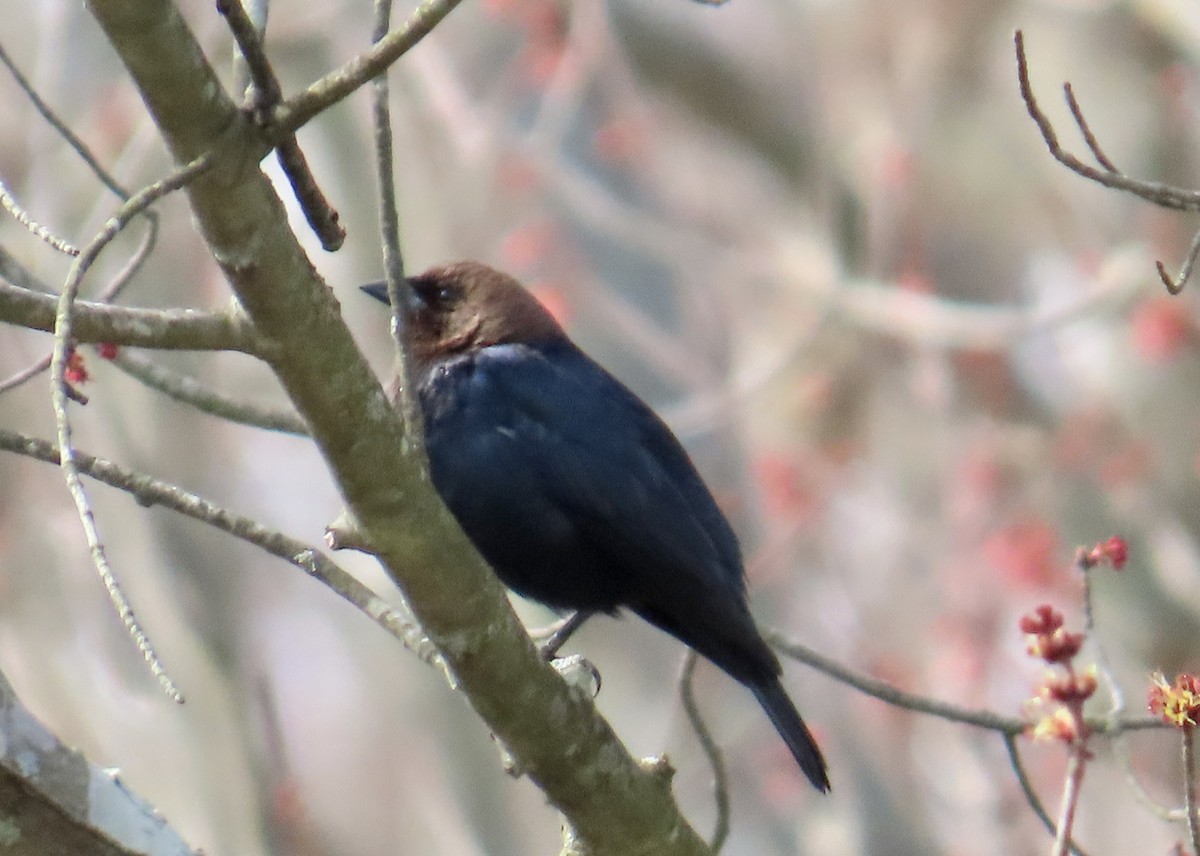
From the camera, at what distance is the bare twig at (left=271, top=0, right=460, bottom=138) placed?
6.09 feet

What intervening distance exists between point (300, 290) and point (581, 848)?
3.48ft

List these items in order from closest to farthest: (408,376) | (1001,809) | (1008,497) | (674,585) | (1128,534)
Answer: (408,376), (674,585), (1001,809), (1128,534), (1008,497)

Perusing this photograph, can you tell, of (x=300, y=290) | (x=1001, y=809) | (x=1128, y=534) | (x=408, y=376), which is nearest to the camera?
(x=300, y=290)

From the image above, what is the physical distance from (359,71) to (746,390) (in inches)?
155

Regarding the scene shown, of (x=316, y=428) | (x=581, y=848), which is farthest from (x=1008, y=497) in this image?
(x=316, y=428)

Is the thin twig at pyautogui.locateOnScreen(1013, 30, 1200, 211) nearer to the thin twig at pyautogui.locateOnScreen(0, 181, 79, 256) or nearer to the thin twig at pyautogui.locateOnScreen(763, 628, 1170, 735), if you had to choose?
the thin twig at pyautogui.locateOnScreen(763, 628, 1170, 735)

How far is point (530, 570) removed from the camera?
3.42 meters

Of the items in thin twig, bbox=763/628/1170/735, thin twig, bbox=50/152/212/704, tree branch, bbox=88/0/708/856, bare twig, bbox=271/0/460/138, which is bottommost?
thin twig, bbox=50/152/212/704

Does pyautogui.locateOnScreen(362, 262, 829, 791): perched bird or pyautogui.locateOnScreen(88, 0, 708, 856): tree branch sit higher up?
pyautogui.locateOnScreen(362, 262, 829, 791): perched bird

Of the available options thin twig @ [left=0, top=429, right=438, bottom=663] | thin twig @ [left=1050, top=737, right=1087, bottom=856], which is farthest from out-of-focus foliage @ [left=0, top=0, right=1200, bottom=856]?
thin twig @ [left=1050, top=737, right=1087, bottom=856]

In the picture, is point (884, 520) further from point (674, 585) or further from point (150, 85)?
point (150, 85)

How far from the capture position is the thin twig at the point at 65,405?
165 centimetres

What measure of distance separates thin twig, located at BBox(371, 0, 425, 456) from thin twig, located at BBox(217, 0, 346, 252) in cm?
14

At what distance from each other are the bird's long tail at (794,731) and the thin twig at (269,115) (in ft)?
5.10
